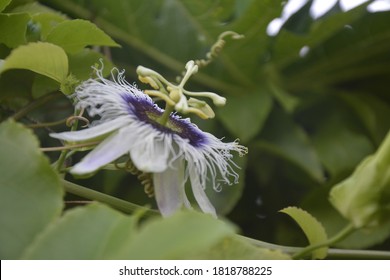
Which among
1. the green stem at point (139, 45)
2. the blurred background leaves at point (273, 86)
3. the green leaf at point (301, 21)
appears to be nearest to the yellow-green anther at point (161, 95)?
the blurred background leaves at point (273, 86)

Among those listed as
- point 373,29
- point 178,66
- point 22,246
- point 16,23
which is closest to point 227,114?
point 178,66

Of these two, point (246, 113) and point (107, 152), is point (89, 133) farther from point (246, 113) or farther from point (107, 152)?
point (246, 113)

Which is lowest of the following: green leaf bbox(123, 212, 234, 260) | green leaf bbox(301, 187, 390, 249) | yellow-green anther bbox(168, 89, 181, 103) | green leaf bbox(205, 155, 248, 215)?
green leaf bbox(205, 155, 248, 215)

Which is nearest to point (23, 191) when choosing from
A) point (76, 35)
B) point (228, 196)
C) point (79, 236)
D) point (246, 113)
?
point (79, 236)

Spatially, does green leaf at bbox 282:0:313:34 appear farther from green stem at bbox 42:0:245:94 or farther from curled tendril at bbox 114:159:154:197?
curled tendril at bbox 114:159:154:197

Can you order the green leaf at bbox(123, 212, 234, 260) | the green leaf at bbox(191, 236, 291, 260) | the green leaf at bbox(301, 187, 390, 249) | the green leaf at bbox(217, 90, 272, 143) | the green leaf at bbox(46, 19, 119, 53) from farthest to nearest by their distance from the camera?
the green leaf at bbox(217, 90, 272, 143)
the green leaf at bbox(301, 187, 390, 249)
the green leaf at bbox(46, 19, 119, 53)
the green leaf at bbox(191, 236, 291, 260)
the green leaf at bbox(123, 212, 234, 260)

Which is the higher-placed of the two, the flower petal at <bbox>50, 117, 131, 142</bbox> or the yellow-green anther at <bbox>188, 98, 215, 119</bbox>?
the yellow-green anther at <bbox>188, 98, 215, 119</bbox>

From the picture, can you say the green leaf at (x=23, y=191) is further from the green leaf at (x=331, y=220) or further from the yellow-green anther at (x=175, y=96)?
the green leaf at (x=331, y=220)

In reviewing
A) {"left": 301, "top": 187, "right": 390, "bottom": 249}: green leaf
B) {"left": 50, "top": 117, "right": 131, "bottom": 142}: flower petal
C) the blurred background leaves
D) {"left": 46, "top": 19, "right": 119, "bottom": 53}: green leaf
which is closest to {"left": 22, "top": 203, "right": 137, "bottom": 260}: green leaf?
{"left": 50, "top": 117, "right": 131, "bottom": 142}: flower petal
